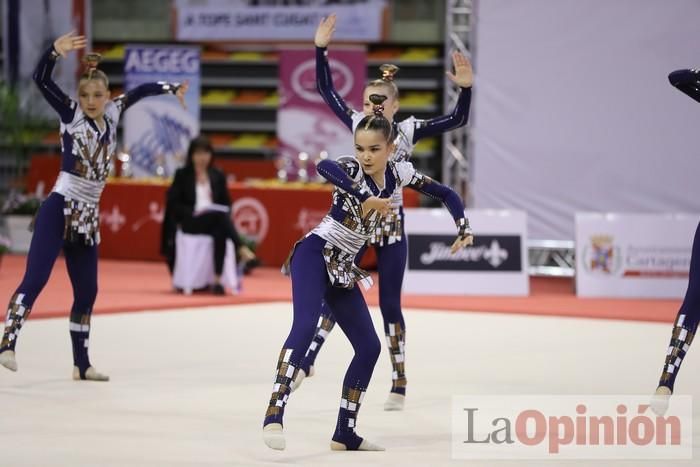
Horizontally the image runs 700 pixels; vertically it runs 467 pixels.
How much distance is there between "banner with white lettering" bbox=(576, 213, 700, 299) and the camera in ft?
37.8

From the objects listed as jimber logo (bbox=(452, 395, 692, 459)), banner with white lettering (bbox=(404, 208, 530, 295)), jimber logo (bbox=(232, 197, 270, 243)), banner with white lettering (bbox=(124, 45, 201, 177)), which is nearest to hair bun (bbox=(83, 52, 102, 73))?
jimber logo (bbox=(452, 395, 692, 459))

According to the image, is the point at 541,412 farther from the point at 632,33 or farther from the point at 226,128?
the point at 226,128

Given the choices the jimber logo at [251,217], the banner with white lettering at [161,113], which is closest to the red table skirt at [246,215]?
the jimber logo at [251,217]

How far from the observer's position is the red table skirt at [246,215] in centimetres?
1353

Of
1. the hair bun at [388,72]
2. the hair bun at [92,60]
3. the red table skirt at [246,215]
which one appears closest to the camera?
the hair bun at [388,72]

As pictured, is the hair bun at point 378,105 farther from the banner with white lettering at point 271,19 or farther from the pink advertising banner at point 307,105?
the banner with white lettering at point 271,19

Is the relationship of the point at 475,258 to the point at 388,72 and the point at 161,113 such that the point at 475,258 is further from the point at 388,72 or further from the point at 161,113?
the point at 388,72

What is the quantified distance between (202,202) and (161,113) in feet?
12.0

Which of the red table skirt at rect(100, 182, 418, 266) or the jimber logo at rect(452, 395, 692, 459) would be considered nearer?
the jimber logo at rect(452, 395, 692, 459)

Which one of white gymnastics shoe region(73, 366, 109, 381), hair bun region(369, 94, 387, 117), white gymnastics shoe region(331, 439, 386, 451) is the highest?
hair bun region(369, 94, 387, 117)

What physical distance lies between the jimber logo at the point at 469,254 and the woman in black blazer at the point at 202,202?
5.62 feet

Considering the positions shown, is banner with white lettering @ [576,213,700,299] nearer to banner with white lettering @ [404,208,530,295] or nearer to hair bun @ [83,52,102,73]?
banner with white lettering @ [404,208,530,295]

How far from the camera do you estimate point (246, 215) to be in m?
13.7

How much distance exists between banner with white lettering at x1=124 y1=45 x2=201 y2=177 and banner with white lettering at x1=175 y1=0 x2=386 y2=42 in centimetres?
277
